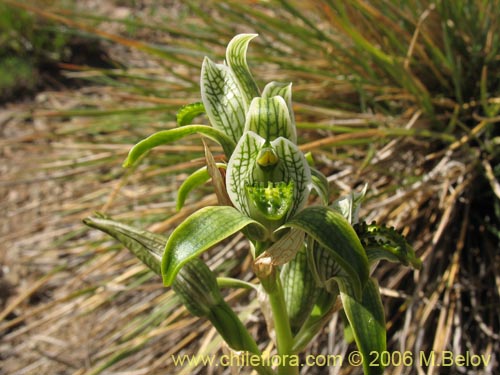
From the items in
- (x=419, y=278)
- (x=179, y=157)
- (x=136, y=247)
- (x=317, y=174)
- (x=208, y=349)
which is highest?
(x=317, y=174)

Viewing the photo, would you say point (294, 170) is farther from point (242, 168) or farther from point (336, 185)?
point (336, 185)

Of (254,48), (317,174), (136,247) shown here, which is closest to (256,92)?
(317,174)

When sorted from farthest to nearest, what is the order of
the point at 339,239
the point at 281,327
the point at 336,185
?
the point at 336,185, the point at 281,327, the point at 339,239

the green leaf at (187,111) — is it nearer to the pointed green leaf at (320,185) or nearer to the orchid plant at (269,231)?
the orchid plant at (269,231)

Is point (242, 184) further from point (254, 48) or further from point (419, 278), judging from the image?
point (254, 48)

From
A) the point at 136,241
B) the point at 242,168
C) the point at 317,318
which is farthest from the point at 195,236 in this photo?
the point at 317,318

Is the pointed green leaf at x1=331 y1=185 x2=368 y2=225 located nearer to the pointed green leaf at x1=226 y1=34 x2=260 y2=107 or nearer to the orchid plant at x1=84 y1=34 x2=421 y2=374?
the orchid plant at x1=84 y1=34 x2=421 y2=374

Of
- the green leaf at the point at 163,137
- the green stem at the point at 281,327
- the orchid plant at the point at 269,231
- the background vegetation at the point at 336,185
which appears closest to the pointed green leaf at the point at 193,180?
the orchid plant at the point at 269,231
